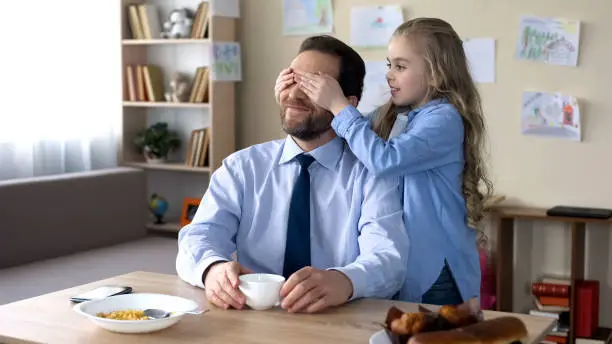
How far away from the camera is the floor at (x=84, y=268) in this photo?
10.7ft

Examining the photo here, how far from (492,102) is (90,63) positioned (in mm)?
2150

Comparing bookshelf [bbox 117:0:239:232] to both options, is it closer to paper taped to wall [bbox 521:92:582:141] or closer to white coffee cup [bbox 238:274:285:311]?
paper taped to wall [bbox 521:92:582:141]

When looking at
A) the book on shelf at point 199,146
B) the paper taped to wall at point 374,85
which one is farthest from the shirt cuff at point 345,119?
the book on shelf at point 199,146

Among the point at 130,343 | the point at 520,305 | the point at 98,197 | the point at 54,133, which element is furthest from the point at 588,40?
the point at 130,343

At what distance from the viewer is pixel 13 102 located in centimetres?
417

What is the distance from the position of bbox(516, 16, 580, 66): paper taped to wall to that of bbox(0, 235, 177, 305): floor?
6.21 ft

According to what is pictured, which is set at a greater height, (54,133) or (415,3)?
(415,3)

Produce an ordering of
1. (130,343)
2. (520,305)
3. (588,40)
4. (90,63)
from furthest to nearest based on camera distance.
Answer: (90,63)
(520,305)
(588,40)
(130,343)

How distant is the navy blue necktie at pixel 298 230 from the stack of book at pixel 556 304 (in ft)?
7.21

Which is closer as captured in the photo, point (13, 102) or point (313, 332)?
point (313, 332)

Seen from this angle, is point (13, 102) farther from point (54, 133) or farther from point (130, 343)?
point (130, 343)

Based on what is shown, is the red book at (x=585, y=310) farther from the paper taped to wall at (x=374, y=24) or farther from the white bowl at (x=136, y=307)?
the white bowl at (x=136, y=307)

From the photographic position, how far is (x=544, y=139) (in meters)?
4.02

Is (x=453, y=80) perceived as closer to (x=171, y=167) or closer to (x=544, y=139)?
(x=544, y=139)
